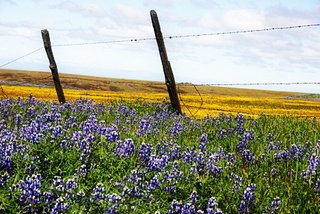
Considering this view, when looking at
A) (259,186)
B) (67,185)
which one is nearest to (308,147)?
(259,186)

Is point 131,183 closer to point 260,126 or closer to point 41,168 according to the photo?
point 41,168

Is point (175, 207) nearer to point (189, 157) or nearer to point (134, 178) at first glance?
point (134, 178)

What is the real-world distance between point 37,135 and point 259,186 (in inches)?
104

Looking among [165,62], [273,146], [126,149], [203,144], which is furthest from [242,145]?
[165,62]

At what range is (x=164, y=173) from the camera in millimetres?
5602

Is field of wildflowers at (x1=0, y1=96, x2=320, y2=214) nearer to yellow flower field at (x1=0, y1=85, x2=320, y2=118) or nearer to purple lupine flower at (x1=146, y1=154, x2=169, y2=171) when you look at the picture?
purple lupine flower at (x1=146, y1=154, x2=169, y2=171)

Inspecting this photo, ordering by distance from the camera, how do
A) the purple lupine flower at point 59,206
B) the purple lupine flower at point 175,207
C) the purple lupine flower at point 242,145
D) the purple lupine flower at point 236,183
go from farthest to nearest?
1. the purple lupine flower at point 242,145
2. the purple lupine flower at point 236,183
3. the purple lupine flower at point 175,207
4. the purple lupine flower at point 59,206

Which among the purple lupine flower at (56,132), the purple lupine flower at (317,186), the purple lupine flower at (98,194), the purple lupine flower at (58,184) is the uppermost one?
the purple lupine flower at (56,132)

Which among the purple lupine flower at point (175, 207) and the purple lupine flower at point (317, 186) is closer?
the purple lupine flower at point (175, 207)

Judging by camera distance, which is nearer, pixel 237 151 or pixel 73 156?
pixel 73 156

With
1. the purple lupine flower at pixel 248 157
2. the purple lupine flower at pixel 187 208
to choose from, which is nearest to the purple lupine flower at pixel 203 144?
the purple lupine flower at pixel 248 157

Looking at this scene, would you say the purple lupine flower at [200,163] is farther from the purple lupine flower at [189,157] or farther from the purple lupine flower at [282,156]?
the purple lupine flower at [282,156]

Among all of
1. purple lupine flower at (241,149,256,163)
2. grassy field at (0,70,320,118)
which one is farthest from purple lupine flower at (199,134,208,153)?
grassy field at (0,70,320,118)

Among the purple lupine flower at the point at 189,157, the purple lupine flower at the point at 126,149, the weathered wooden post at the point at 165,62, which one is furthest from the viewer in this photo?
the weathered wooden post at the point at 165,62
